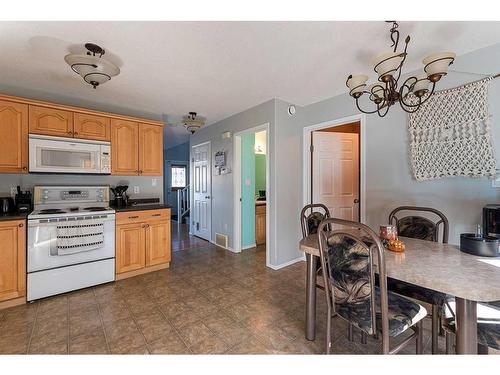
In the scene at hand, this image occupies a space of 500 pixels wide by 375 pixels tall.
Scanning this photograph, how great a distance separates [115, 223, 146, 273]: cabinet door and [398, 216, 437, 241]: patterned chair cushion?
9.85 feet

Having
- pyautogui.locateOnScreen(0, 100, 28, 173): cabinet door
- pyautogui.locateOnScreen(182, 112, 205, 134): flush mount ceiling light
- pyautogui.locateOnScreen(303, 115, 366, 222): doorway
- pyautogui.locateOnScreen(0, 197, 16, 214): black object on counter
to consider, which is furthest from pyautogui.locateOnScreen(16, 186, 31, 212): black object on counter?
pyautogui.locateOnScreen(303, 115, 366, 222): doorway

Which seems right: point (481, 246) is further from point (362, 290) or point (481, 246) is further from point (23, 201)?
point (23, 201)

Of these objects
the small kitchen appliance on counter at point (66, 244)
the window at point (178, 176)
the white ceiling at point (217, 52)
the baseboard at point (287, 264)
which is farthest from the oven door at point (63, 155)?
the window at point (178, 176)

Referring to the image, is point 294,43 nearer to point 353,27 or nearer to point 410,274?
point 353,27

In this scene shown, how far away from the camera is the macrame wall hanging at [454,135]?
196cm

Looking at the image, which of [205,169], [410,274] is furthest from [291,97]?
[410,274]

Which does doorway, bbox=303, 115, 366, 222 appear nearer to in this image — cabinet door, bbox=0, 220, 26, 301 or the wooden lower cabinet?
the wooden lower cabinet

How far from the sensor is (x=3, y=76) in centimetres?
247

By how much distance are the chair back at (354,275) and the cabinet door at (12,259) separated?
9.34ft

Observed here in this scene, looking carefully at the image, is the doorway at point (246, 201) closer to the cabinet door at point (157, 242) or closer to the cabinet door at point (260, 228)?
the cabinet door at point (260, 228)

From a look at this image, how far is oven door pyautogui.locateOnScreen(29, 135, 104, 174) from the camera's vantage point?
8.48ft

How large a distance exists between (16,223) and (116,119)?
1.64 metres

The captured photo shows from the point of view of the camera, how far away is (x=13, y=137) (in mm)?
2469

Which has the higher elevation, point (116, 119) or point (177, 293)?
point (116, 119)
